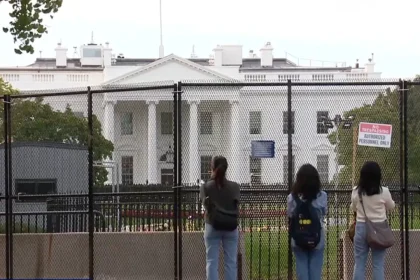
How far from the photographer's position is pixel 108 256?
51.6 ft

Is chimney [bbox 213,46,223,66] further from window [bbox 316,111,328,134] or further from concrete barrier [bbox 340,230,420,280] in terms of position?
window [bbox 316,111,328,134]

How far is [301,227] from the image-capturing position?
12.4m

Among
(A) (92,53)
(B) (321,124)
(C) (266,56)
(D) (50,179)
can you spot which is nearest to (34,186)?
(D) (50,179)

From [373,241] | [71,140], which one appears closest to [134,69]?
[71,140]

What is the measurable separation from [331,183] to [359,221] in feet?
7.89

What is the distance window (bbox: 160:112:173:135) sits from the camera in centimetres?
1544

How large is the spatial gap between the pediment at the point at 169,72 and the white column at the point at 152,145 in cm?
7764

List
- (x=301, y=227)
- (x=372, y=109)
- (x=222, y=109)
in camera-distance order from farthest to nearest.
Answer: (x=222, y=109), (x=372, y=109), (x=301, y=227)

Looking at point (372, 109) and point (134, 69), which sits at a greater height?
point (134, 69)

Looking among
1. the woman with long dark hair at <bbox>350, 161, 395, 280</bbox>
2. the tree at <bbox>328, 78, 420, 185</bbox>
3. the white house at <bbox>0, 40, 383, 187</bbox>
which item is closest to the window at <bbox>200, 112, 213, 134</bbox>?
the white house at <bbox>0, 40, 383, 187</bbox>

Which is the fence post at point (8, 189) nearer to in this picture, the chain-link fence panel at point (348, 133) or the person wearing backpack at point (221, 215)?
the person wearing backpack at point (221, 215)

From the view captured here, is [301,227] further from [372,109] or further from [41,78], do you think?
[41,78]

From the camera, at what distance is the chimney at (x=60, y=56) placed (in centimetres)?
11356

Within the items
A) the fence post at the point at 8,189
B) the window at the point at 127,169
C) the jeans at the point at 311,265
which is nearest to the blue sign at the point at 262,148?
the window at the point at 127,169
